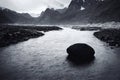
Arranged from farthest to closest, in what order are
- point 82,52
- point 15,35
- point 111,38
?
point 15,35, point 111,38, point 82,52

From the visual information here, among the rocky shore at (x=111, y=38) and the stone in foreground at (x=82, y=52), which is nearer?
the stone in foreground at (x=82, y=52)

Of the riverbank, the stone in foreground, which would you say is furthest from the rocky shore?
the riverbank

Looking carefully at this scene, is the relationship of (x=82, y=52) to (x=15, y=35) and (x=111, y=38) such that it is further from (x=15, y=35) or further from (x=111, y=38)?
(x=15, y=35)

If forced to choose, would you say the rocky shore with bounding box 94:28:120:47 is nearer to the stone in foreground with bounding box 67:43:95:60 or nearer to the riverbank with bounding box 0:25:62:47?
the stone in foreground with bounding box 67:43:95:60

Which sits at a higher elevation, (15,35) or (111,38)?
(111,38)

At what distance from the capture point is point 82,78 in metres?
16.4

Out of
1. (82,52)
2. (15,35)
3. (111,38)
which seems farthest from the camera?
(15,35)

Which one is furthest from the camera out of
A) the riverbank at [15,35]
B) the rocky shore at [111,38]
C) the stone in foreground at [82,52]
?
the riverbank at [15,35]

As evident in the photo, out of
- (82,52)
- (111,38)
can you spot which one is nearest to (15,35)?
(111,38)

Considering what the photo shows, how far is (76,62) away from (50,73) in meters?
5.34

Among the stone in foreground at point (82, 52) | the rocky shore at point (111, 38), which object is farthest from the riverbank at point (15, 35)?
the rocky shore at point (111, 38)

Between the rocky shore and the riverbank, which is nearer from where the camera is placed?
the rocky shore

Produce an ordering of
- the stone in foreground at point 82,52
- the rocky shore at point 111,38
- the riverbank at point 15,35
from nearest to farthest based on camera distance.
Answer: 1. the stone in foreground at point 82,52
2. the rocky shore at point 111,38
3. the riverbank at point 15,35

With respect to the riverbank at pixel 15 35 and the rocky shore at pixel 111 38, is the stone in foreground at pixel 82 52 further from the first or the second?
the riverbank at pixel 15 35
